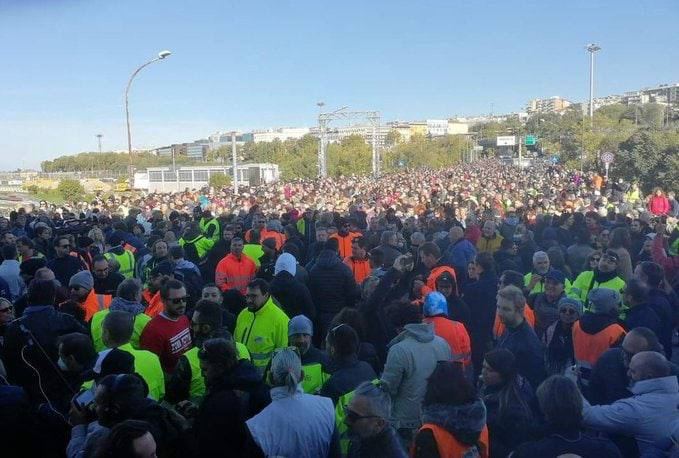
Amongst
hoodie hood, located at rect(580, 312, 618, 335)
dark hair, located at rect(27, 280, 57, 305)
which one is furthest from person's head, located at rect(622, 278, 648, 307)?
dark hair, located at rect(27, 280, 57, 305)

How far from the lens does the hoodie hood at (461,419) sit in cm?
308

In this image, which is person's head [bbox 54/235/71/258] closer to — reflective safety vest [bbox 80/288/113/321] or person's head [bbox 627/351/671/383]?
reflective safety vest [bbox 80/288/113/321]

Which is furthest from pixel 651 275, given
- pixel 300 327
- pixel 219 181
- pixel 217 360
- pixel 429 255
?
pixel 219 181

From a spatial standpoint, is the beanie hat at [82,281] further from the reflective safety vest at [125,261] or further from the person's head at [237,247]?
the reflective safety vest at [125,261]

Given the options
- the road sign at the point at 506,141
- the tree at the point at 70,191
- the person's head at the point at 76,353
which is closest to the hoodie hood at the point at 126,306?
the person's head at the point at 76,353

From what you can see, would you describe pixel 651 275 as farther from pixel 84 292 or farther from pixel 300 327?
pixel 84 292

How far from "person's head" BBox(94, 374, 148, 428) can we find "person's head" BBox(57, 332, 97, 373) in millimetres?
887

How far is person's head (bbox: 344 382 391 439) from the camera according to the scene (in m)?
3.04

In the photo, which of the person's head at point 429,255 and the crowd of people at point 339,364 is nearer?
the crowd of people at point 339,364

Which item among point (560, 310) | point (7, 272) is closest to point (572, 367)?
point (560, 310)

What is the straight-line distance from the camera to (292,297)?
20.5 ft

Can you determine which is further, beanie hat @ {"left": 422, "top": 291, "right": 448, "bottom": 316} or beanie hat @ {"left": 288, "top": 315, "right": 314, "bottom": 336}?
beanie hat @ {"left": 422, "top": 291, "right": 448, "bottom": 316}

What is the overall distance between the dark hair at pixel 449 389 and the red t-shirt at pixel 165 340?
1991 mm

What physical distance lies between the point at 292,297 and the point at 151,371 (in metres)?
2.49
